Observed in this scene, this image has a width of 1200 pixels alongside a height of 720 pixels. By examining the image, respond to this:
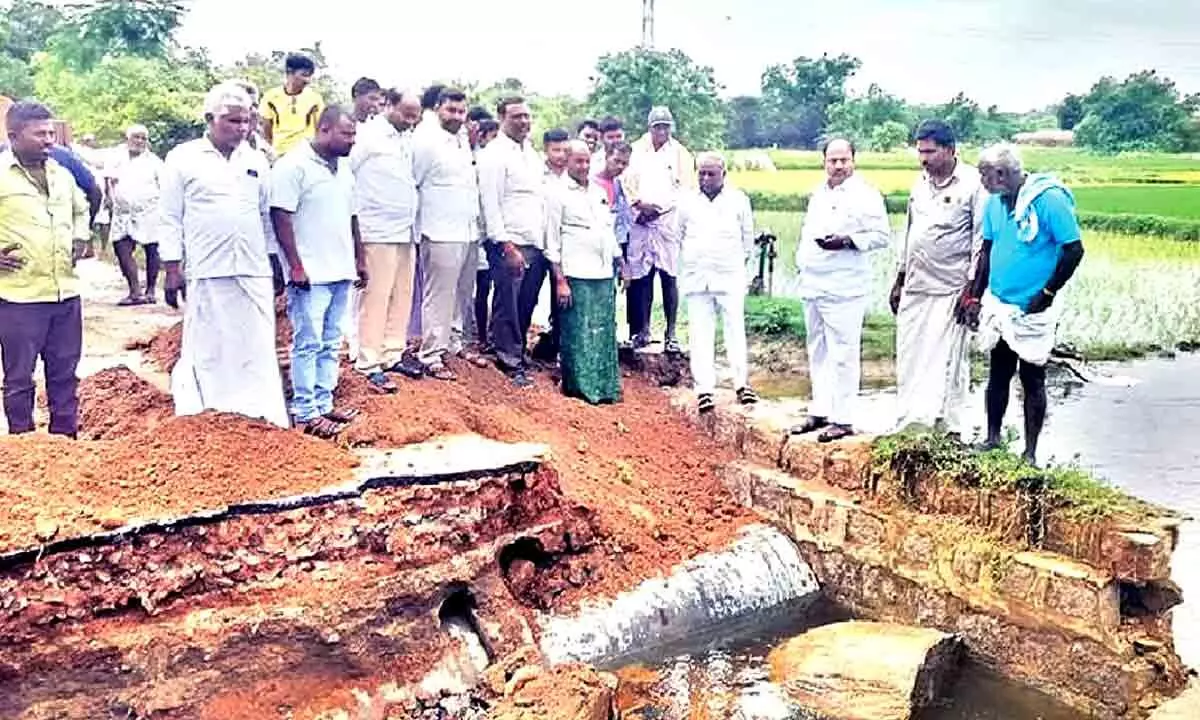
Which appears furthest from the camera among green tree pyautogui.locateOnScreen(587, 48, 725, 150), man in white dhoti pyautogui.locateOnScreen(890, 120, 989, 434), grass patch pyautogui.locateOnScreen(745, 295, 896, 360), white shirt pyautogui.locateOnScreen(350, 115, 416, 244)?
green tree pyautogui.locateOnScreen(587, 48, 725, 150)

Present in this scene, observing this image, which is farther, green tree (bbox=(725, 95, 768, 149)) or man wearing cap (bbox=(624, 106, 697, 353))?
green tree (bbox=(725, 95, 768, 149))

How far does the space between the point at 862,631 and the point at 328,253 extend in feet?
11.3

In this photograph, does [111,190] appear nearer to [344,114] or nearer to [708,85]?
[344,114]

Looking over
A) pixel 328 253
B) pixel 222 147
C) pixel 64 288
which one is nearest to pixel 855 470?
pixel 328 253

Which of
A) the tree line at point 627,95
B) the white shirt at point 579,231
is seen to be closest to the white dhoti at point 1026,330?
the white shirt at point 579,231

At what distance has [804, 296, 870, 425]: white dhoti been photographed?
7.43 metres

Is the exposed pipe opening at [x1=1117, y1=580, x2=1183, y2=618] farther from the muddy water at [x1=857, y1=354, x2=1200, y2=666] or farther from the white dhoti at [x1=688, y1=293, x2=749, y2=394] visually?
the white dhoti at [x1=688, y1=293, x2=749, y2=394]

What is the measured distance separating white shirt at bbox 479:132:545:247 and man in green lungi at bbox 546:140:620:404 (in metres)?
0.10

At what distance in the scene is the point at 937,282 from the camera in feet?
23.3

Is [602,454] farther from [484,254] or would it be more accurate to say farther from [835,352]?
[484,254]

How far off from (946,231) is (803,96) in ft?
102

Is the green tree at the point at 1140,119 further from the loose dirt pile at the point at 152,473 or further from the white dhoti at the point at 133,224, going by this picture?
the loose dirt pile at the point at 152,473

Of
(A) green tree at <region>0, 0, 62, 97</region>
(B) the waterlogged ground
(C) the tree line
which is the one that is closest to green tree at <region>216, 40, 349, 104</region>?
(C) the tree line

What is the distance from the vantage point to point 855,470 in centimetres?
714
